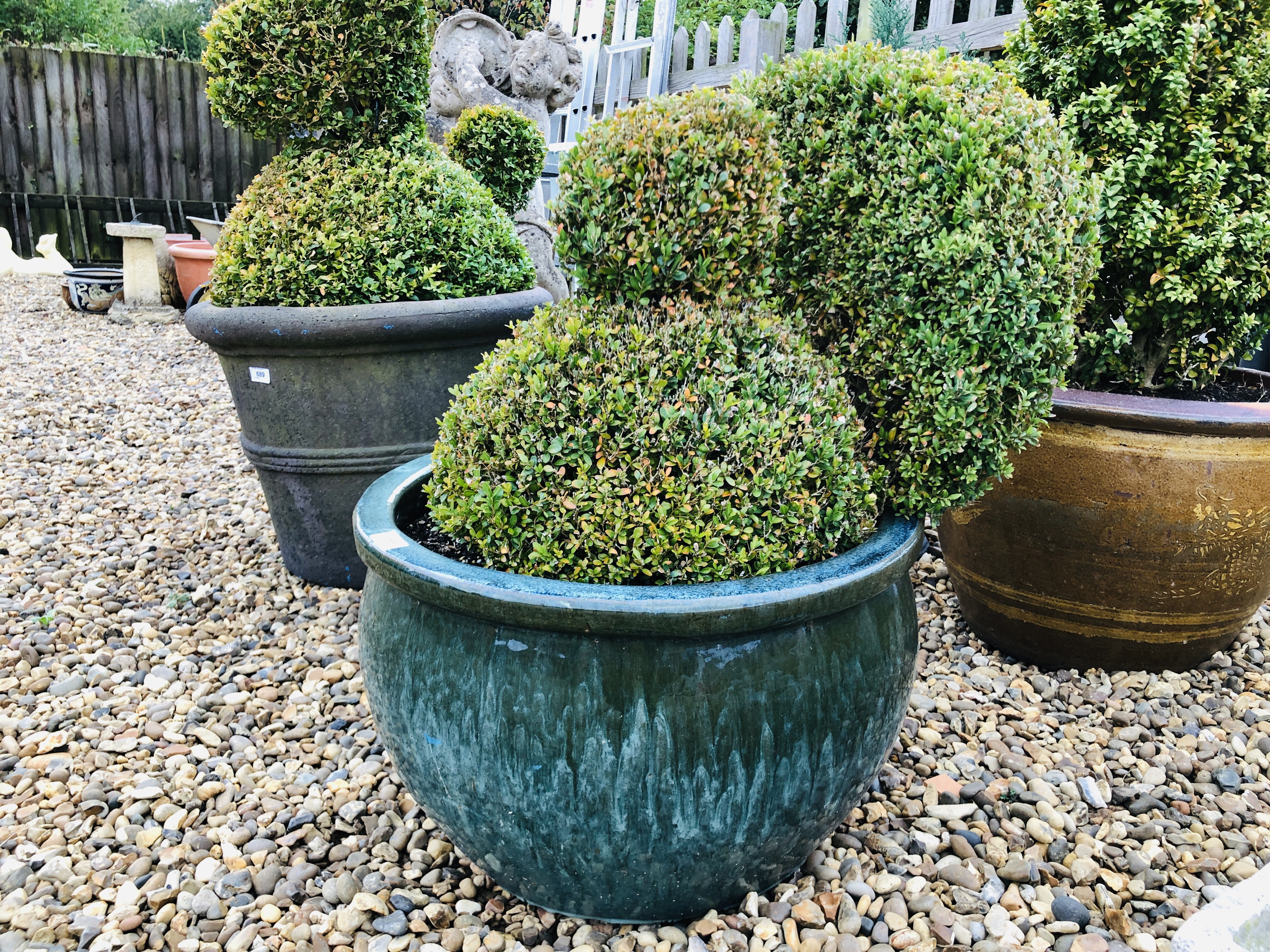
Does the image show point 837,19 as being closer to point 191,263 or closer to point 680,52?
point 680,52

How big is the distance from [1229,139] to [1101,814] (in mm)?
1888

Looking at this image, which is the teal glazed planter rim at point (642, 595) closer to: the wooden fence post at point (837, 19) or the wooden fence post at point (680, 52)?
the wooden fence post at point (837, 19)

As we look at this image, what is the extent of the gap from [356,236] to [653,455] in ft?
6.03

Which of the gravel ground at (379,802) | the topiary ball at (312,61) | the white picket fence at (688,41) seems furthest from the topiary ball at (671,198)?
the white picket fence at (688,41)

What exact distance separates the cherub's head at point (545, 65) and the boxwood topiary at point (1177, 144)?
5019mm

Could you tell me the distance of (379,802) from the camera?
2158 millimetres

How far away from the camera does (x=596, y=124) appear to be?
1690 mm

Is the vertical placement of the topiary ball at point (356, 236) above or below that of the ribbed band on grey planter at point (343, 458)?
above

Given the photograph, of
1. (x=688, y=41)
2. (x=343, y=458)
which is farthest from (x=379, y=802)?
(x=688, y=41)

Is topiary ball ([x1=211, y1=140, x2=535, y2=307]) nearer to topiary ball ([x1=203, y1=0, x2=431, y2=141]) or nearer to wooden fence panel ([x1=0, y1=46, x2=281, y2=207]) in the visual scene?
topiary ball ([x1=203, y1=0, x2=431, y2=141])

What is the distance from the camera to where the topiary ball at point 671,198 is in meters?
1.62

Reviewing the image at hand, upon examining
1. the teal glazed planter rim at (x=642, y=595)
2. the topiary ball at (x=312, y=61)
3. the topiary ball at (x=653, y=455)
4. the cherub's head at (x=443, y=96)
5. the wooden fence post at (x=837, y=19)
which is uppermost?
the wooden fence post at (x=837, y=19)

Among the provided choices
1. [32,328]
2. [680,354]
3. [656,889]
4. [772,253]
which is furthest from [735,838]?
[32,328]

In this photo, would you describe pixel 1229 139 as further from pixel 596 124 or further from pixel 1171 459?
pixel 596 124
